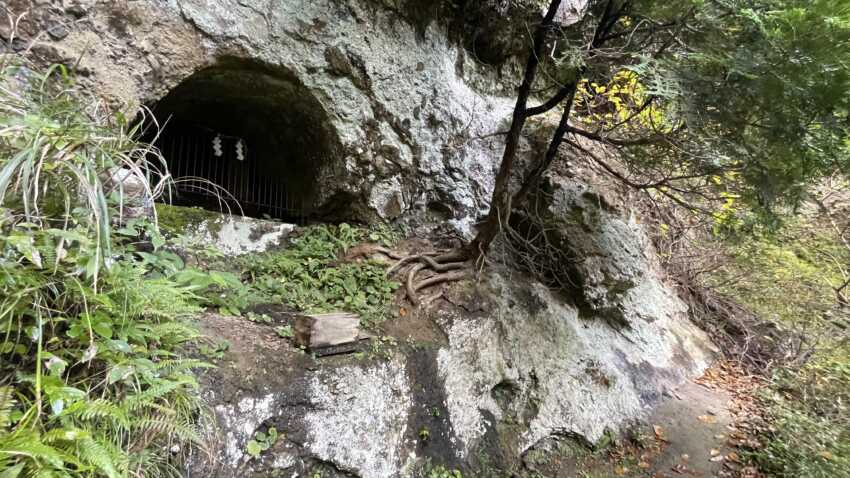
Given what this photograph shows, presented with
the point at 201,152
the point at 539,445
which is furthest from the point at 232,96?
the point at 539,445

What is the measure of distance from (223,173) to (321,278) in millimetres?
2624

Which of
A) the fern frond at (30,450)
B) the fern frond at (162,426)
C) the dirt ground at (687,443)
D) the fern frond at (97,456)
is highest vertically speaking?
the fern frond at (30,450)

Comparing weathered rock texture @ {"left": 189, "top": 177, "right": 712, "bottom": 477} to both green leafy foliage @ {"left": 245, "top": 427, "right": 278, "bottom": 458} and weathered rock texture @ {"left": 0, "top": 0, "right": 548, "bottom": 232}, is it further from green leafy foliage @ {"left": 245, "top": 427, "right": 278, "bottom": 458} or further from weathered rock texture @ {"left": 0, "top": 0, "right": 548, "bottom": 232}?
weathered rock texture @ {"left": 0, "top": 0, "right": 548, "bottom": 232}

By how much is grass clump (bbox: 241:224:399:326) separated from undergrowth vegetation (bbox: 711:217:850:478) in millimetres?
3996

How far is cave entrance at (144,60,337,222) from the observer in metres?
4.30

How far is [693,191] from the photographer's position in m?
4.36

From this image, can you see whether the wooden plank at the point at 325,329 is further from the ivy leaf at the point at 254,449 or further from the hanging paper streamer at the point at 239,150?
the hanging paper streamer at the point at 239,150

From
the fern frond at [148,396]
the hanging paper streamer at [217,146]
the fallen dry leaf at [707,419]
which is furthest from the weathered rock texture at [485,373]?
the hanging paper streamer at [217,146]

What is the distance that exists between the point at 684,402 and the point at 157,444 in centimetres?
561

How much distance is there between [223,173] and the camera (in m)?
5.52

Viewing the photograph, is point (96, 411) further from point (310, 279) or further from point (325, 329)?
point (310, 279)

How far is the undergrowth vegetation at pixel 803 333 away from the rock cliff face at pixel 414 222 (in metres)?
1.18

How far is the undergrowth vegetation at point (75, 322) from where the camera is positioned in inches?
51.5

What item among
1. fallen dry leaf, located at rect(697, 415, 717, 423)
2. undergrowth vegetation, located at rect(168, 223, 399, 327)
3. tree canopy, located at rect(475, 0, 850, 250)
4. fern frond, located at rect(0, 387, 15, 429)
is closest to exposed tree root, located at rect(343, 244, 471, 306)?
undergrowth vegetation, located at rect(168, 223, 399, 327)
